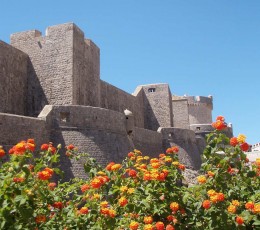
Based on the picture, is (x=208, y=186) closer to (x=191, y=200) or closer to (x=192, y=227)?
(x=191, y=200)

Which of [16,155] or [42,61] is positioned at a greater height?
[42,61]

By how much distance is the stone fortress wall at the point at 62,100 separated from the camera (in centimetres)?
1173

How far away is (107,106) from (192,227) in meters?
16.7

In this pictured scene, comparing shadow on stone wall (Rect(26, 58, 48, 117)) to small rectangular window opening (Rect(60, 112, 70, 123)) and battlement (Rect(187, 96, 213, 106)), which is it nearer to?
small rectangular window opening (Rect(60, 112, 70, 123))

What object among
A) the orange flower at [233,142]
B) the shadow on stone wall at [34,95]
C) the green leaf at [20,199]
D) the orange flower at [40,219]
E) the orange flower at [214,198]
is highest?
the shadow on stone wall at [34,95]

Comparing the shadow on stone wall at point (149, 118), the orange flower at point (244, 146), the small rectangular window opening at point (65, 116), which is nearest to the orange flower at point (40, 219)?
the orange flower at point (244, 146)

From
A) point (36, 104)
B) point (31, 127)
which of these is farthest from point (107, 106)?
point (31, 127)

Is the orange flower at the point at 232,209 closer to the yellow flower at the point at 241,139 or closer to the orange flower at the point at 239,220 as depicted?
the orange flower at the point at 239,220

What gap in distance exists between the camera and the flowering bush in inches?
135

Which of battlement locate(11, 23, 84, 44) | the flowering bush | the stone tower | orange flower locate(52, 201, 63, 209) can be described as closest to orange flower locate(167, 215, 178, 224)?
the flowering bush

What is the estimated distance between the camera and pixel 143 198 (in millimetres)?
3971

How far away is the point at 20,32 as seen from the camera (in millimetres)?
15828

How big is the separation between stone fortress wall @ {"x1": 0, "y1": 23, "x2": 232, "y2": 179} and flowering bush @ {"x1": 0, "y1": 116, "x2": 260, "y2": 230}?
6688mm

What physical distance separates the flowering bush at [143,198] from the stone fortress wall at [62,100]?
6.69 metres
